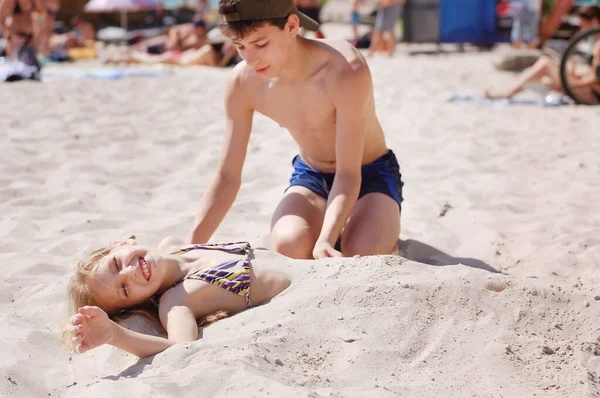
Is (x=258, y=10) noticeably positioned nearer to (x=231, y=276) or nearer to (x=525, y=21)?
(x=231, y=276)

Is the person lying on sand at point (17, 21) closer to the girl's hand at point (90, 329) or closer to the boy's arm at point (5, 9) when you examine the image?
the boy's arm at point (5, 9)

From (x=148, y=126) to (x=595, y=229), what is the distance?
4.12m

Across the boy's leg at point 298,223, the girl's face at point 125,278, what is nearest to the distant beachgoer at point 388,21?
the boy's leg at point 298,223

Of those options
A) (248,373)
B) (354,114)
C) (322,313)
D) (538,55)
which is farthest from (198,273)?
(538,55)

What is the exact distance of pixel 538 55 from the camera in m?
10.7

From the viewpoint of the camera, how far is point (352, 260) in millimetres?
2529

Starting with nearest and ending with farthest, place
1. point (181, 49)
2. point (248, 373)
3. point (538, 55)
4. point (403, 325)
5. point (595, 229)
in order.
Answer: point (248, 373) < point (403, 325) < point (595, 229) < point (538, 55) < point (181, 49)

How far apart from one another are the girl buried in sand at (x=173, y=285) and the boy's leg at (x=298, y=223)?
41cm

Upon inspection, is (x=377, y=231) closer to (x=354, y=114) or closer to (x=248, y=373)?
(x=354, y=114)

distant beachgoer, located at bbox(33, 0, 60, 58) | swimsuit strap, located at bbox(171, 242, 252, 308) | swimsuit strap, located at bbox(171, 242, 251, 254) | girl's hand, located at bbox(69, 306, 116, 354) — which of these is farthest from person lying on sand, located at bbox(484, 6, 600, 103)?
distant beachgoer, located at bbox(33, 0, 60, 58)

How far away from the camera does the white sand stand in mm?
2012

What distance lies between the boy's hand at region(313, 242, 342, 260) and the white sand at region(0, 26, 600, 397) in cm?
14

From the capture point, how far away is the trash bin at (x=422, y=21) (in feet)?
46.5

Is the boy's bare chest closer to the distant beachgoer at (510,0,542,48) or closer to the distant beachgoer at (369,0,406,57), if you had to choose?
the distant beachgoer at (369,0,406,57)
